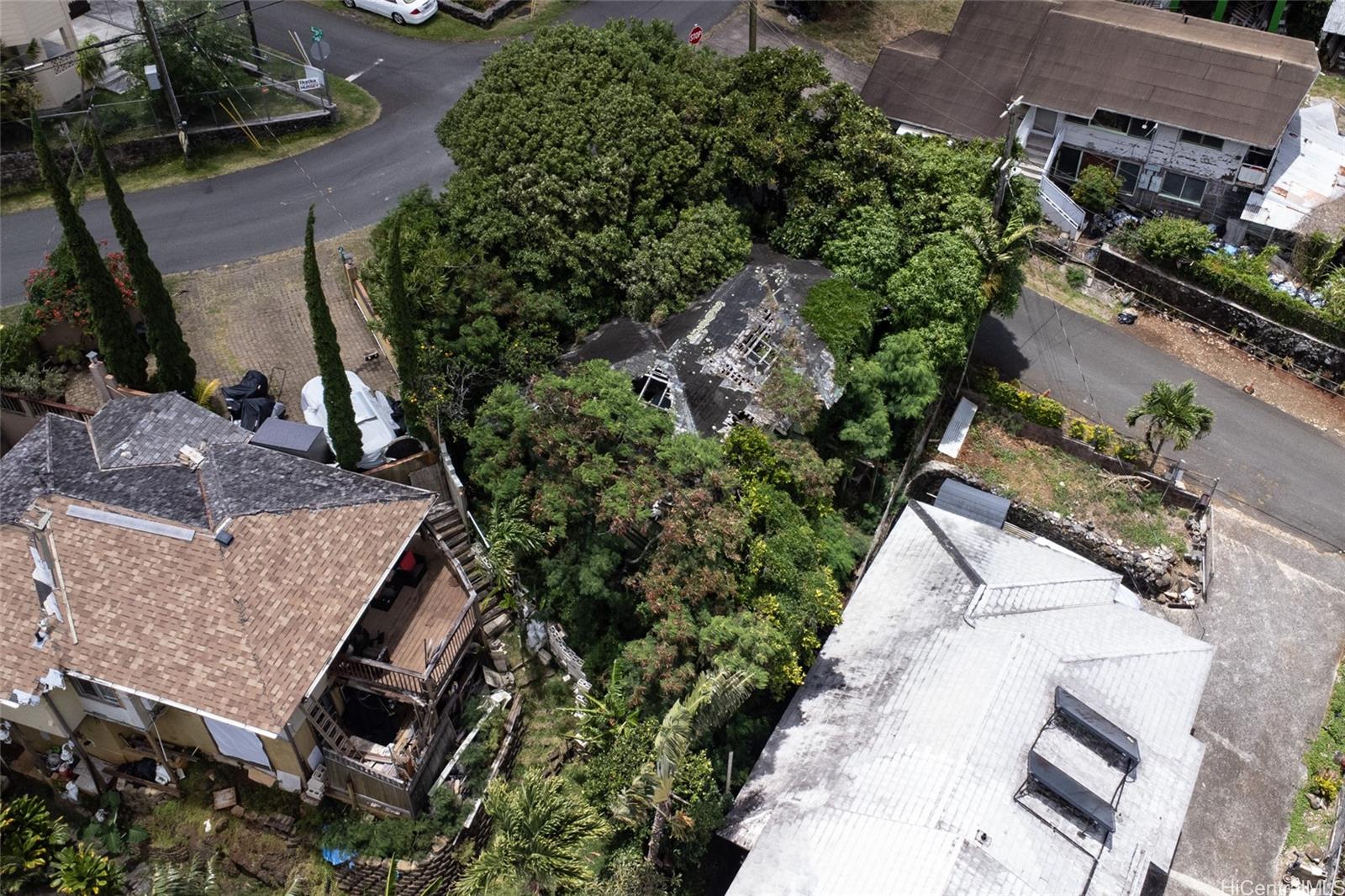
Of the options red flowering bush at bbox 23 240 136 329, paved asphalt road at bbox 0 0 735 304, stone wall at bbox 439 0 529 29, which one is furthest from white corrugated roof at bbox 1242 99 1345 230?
red flowering bush at bbox 23 240 136 329

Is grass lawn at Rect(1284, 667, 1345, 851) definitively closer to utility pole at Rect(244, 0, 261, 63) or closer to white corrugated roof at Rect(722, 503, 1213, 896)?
white corrugated roof at Rect(722, 503, 1213, 896)

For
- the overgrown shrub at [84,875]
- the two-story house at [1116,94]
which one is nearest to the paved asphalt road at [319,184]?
the two-story house at [1116,94]

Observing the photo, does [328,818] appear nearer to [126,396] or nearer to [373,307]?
[126,396]

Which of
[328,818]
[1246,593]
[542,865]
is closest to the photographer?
[542,865]

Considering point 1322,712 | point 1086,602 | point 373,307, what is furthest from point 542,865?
point 1322,712

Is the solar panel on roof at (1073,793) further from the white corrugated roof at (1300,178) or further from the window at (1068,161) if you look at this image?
the window at (1068,161)

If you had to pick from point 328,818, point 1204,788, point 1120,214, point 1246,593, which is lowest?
point 328,818

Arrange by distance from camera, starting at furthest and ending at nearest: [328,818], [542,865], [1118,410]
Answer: [1118,410]
[328,818]
[542,865]

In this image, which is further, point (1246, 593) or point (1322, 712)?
point (1246, 593)
